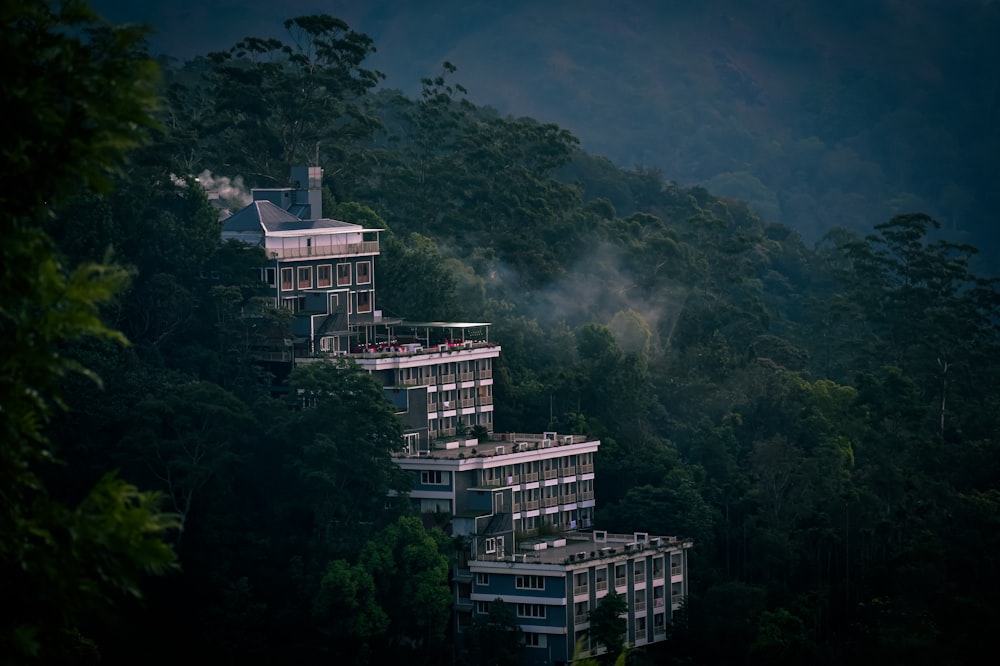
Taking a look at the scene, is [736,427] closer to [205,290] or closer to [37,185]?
[205,290]

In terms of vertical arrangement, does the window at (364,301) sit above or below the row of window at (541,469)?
above

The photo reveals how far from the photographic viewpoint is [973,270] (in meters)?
170

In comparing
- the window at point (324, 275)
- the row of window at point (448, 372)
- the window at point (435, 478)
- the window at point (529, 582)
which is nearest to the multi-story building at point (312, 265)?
the window at point (324, 275)

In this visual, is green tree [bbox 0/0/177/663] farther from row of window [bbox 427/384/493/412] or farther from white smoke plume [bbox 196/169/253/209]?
white smoke plume [bbox 196/169/253/209]

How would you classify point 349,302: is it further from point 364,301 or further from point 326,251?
point 326,251

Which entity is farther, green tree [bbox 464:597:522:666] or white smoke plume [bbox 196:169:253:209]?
white smoke plume [bbox 196:169:253:209]

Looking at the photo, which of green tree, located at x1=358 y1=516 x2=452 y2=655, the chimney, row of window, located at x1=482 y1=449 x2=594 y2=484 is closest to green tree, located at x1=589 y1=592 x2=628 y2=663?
green tree, located at x1=358 y1=516 x2=452 y2=655

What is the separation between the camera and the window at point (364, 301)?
68.9m

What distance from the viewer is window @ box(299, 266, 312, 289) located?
6688 cm

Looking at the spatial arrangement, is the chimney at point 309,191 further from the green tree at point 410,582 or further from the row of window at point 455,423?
the green tree at point 410,582

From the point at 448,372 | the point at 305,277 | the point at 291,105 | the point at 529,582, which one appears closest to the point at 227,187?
the point at 291,105

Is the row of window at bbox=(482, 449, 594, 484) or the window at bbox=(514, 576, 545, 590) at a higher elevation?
the row of window at bbox=(482, 449, 594, 484)

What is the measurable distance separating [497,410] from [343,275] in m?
7.75

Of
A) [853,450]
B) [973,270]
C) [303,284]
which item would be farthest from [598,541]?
[973,270]
